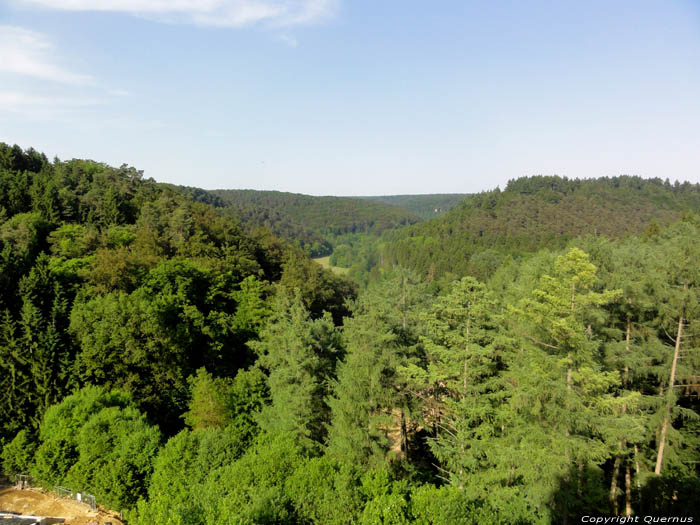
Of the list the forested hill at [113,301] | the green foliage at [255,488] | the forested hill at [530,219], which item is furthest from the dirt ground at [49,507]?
the forested hill at [530,219]

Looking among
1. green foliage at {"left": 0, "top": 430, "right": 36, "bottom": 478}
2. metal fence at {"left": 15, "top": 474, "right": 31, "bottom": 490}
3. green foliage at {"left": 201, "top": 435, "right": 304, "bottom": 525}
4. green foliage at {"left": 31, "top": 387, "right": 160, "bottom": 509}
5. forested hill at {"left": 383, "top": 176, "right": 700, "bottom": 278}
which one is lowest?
metal fence at {"left": 15, "top": 474, "right": 31, "bottom": 490}

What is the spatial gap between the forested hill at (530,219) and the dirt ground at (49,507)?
77.6 metres

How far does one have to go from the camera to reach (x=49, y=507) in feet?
63.6

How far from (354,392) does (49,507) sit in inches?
618

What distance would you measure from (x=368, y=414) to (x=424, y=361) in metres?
5.08

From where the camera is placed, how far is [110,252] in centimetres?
3122

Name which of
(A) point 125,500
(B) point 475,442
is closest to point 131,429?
(A) point 125,500

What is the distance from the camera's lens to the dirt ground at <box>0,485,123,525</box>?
59.8 feet

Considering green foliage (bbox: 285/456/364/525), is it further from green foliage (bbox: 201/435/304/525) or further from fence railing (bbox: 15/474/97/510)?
fence railing (bbox: 15/474/97/510)

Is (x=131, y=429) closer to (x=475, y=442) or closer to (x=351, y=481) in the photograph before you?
(x=351, y=481)

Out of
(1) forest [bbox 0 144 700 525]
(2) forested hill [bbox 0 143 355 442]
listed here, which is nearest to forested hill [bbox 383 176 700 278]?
(2) forested hill [bbox 0 143 355 442]

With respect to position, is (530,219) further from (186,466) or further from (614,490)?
(186,466)

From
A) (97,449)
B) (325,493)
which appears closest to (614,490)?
(325,493)

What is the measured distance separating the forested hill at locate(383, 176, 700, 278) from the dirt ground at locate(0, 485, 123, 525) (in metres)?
77.6
